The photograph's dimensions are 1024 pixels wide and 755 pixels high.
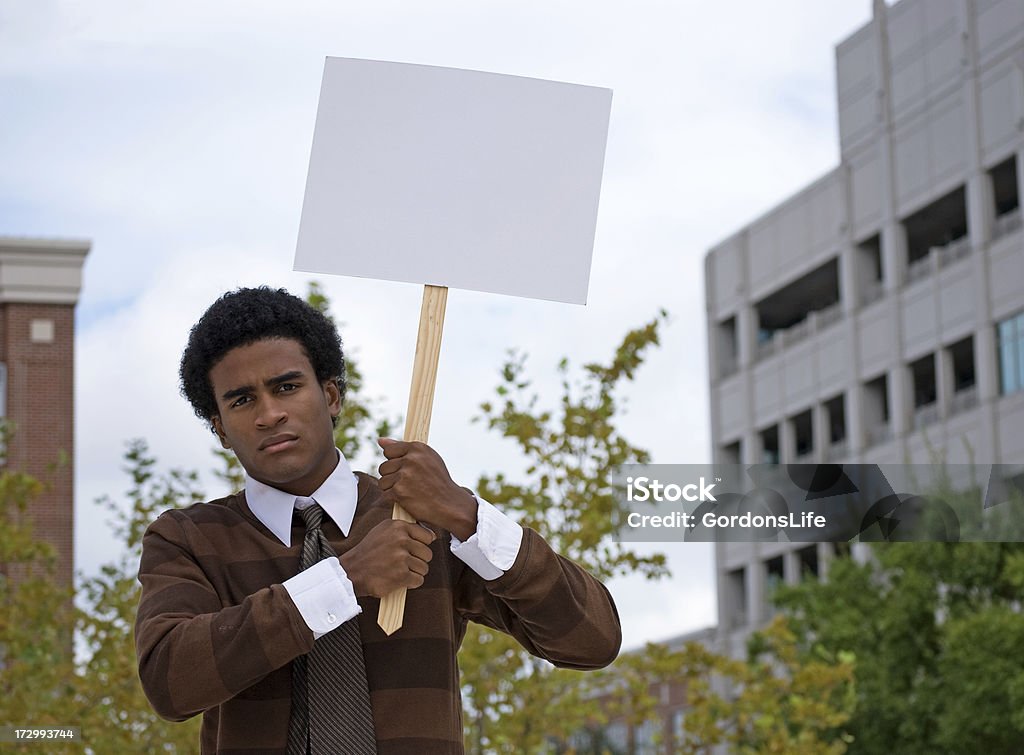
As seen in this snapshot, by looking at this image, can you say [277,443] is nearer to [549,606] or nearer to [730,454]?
[549,606]

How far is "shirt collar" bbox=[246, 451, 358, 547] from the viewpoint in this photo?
10.4 ft

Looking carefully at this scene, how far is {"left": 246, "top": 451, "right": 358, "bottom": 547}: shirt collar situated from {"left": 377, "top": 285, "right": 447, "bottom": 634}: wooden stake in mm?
121

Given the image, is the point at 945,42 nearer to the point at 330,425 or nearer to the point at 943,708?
the point at 943,708

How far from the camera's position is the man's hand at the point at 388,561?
9.45 ft

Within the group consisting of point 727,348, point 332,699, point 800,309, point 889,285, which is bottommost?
point 332,699

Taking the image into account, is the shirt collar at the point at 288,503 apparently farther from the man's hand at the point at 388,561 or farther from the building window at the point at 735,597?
the building window at the point at 735,597

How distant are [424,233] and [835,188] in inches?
1626

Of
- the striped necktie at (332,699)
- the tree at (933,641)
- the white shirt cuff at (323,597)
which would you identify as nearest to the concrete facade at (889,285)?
the tree at (933,641)

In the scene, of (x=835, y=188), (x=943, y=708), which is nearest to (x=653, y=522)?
(x=943, y=708)

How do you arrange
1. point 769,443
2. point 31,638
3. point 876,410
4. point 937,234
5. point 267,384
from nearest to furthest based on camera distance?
point 267,384, point 31,638, point 937,234, point 876,410, point 769,443

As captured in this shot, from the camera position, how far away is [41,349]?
968 inches

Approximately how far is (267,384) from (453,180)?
535 mm

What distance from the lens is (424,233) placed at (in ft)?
10.7

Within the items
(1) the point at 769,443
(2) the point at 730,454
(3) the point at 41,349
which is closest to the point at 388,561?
(3) the point at 41,349
